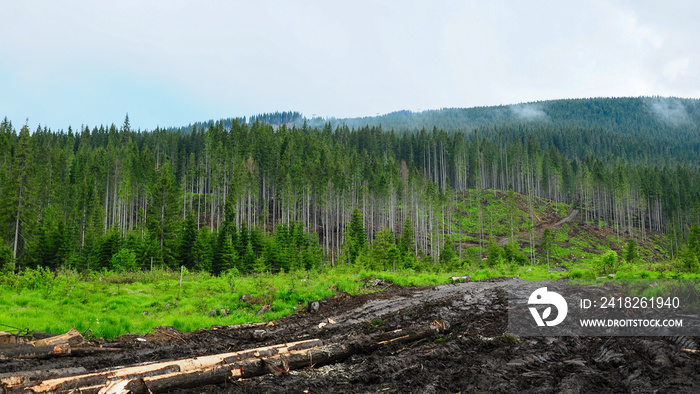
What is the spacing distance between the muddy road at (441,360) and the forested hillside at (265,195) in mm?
26107

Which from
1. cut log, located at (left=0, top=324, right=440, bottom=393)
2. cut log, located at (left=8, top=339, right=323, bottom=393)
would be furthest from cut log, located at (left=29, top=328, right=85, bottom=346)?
cut log, located at (left=8, top=339, right=323, bottom=393)

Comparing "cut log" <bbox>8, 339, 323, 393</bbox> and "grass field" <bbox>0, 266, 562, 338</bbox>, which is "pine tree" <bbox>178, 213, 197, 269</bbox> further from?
"cut log" <bbox>8, 339, 323, 393</bbox>

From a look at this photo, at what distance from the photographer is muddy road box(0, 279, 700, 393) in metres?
6.57

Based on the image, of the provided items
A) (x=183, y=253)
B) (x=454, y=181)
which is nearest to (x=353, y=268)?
(x=183, y=253)

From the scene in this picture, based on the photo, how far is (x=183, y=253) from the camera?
44344 millimetres

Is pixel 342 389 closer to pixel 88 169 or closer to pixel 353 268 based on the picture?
pixel 353 268

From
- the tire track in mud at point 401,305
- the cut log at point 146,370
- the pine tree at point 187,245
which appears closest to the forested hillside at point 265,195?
the pine tree at point 187,245
